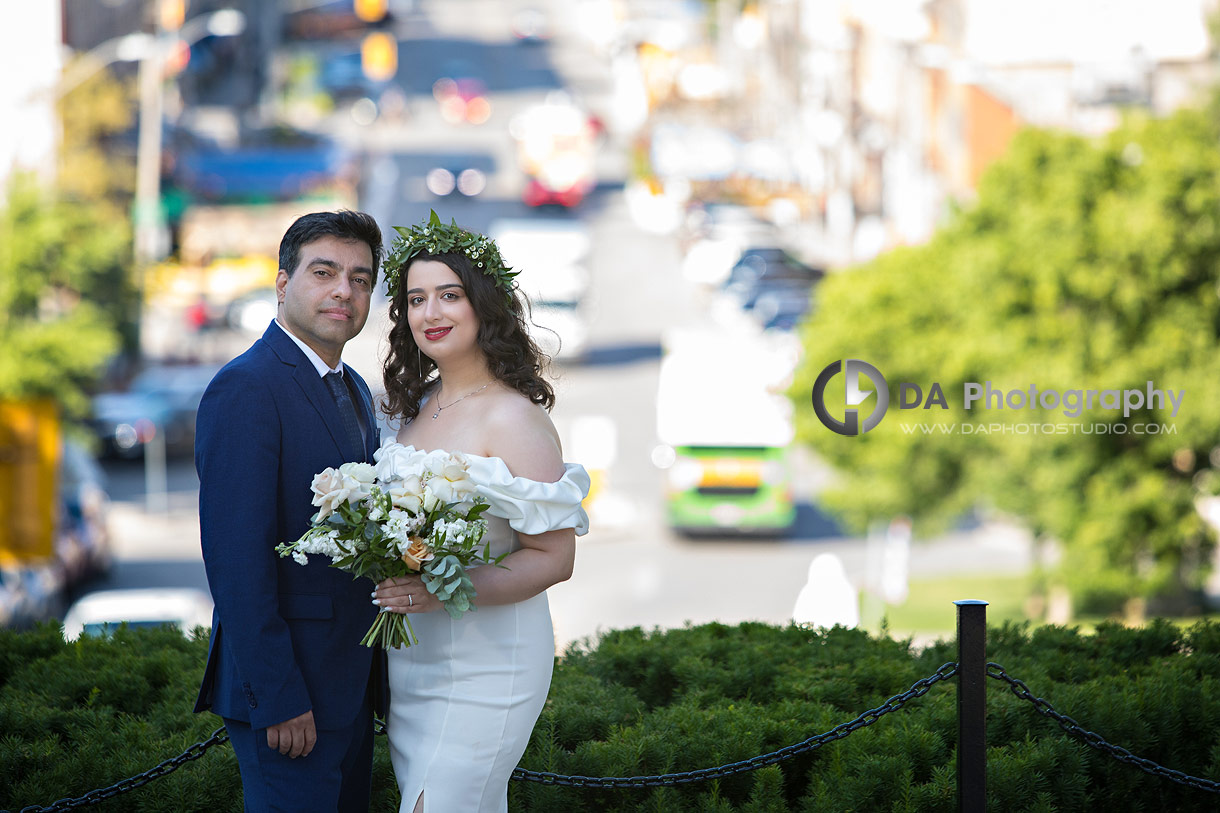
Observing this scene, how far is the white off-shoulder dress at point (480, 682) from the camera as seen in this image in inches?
141

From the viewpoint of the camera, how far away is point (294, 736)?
3510 mm

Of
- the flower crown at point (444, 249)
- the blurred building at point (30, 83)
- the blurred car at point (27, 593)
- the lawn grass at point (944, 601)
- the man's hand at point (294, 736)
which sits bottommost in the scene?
the lawn grass at point (944, 601)

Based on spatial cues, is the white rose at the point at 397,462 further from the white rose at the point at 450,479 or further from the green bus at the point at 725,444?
the green bus at the point at 725,444

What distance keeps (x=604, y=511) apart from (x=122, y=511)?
1014cm

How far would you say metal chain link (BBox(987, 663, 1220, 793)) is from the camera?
14.5 ft

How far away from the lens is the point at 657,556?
2512 cm

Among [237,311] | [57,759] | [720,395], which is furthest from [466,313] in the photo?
[237,311]

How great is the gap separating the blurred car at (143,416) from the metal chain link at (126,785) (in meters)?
26.7

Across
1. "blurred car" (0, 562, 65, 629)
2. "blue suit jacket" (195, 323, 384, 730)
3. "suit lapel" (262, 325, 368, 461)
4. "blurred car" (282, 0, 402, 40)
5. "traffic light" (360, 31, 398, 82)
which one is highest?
"blurred car" (282, 0, 402, 40)

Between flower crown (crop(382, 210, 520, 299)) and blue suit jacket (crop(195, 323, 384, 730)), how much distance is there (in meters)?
0.39

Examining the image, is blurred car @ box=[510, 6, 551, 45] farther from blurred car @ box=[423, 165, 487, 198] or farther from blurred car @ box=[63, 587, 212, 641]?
blurred car @ box=[63, 587, 212, 641]

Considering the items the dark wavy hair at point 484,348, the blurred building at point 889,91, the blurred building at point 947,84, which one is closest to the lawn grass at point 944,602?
the blurred building at point 889,91

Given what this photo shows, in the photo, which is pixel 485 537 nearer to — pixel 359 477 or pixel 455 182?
pixel 359 477

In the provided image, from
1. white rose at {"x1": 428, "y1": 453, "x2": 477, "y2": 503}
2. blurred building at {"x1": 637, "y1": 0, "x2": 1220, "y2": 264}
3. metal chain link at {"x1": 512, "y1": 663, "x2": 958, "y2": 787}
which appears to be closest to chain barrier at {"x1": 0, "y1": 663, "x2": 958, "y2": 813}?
metal chain link at {"x1": 512, "y1": 663, "x2": 958, "y2": 787}
